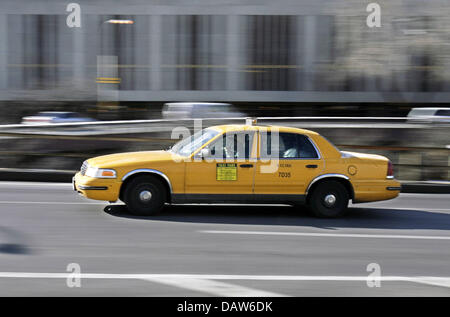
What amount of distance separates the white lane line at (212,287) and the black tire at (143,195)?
321cm

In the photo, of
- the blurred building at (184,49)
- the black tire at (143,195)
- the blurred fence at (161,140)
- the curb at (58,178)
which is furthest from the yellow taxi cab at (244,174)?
the blurred building at (184,49)

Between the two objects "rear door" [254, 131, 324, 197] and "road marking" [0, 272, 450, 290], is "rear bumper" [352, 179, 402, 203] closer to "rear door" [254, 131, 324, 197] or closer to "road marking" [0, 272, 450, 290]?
"rear door" [254, 131, 324, 197]

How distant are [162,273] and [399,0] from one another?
2648 centimetres

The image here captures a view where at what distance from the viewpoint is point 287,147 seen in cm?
923

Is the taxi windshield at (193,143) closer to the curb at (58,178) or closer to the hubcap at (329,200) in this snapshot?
the hubcap at (329,200)

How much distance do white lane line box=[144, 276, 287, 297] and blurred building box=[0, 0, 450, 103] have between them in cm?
3358

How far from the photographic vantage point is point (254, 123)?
31.5 ft

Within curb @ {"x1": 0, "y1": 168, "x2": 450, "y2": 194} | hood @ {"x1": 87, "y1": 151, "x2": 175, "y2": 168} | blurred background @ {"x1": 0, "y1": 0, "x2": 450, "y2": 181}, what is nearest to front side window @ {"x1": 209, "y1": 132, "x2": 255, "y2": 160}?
hood @ {"x1": 87, "y1": 151, "x2": 175, "y2": 168}

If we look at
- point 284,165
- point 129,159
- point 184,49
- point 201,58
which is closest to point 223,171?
point 284,165

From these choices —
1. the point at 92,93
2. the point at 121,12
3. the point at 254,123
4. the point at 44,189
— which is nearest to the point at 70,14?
the point at 121,12

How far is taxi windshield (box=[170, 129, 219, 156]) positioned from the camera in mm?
9109

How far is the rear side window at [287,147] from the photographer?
360 inches

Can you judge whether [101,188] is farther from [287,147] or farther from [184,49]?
[184,49]

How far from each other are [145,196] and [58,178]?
16.8 ft
